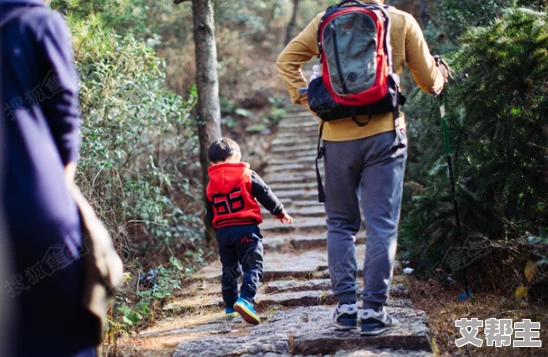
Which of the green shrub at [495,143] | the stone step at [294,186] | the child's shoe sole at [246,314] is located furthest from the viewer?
the stone step at [294,186]

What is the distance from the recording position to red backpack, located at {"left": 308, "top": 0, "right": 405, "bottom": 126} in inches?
121

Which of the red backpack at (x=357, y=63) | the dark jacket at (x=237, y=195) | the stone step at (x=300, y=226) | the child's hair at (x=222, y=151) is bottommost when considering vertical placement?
the stone step at (x=300, y=226)

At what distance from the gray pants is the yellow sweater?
0.05m

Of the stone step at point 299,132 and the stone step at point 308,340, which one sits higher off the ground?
the stone step at point 308,340

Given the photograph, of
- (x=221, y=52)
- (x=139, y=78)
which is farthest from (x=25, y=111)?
(x=221, y=52)

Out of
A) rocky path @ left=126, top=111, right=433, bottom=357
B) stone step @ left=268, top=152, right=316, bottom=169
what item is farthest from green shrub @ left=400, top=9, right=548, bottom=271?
stone step @ left=268, top=152, right=316, bottom=169

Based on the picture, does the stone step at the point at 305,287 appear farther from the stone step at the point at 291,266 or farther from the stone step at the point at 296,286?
the stone step at the point at 291,266

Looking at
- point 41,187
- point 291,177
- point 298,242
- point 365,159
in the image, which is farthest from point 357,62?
point 291,177

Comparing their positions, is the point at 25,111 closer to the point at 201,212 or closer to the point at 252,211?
the point at 252,211

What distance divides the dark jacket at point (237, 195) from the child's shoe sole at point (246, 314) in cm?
68

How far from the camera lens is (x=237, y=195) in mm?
4387

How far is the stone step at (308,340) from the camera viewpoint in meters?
3.19

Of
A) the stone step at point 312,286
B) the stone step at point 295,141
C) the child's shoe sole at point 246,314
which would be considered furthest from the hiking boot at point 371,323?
the stone step at point 295,141

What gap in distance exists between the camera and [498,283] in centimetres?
412
